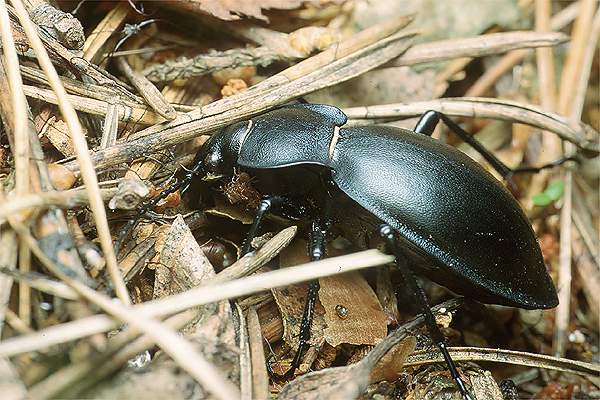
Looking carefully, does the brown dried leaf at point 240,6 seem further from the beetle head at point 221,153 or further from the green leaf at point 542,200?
the green leaf at point 542,200

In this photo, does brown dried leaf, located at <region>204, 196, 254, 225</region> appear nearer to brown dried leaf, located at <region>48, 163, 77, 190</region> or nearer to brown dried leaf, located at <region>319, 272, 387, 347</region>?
brown dried leaf, located at <region>319, 272, 387, 347</region>

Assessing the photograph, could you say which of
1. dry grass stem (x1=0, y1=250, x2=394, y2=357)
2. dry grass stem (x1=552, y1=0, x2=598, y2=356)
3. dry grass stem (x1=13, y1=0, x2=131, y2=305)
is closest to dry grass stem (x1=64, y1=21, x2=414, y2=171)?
dry grass stem (x1=13, y1=0, x2=131, y2=305)

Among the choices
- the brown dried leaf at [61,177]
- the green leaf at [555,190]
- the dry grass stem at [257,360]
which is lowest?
the dry grass stem at [257,360]

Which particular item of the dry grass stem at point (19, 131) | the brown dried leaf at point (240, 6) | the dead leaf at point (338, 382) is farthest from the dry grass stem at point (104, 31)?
the dead leaf at point (338, 382)

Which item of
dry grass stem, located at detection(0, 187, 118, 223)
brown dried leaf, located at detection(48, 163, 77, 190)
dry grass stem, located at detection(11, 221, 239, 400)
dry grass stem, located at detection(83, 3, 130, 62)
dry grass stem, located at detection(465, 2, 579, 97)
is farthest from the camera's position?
dry grass stem, located at detection(465, 2, 579, 97)

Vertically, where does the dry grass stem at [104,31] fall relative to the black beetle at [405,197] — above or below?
above

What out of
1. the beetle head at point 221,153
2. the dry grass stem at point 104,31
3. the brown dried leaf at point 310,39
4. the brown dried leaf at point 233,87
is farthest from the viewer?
the brown dried leaf at point 310,39
